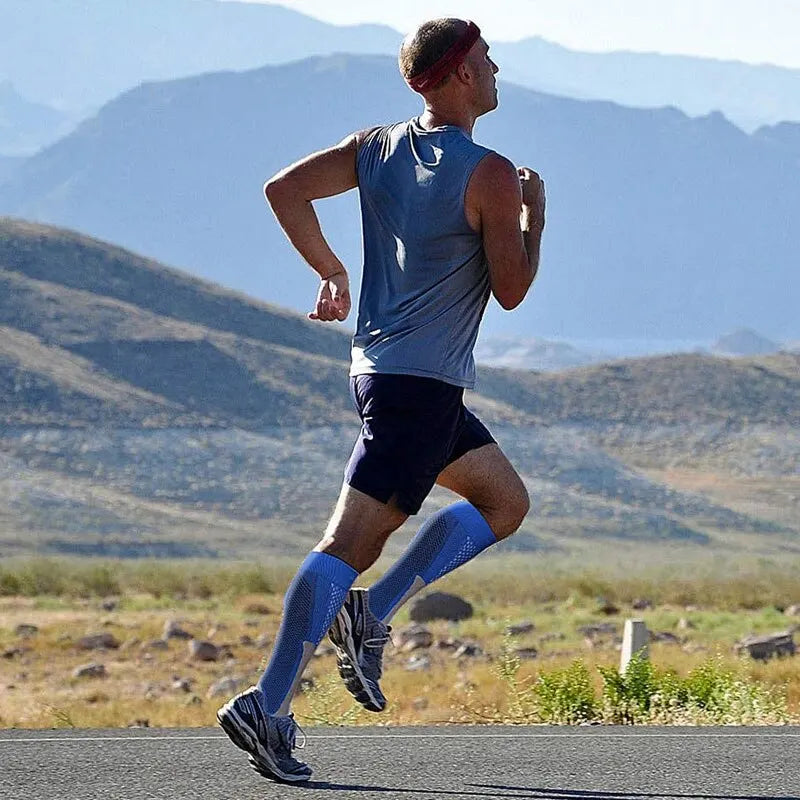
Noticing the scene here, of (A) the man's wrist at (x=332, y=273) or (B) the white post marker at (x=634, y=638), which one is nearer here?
(A) the man's wrist at (x=332, y=273)

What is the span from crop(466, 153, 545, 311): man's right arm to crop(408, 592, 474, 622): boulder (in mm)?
22710

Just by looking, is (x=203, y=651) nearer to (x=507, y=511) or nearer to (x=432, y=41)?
(x=507, y=511)

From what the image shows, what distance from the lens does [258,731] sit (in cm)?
456

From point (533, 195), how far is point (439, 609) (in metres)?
23.2

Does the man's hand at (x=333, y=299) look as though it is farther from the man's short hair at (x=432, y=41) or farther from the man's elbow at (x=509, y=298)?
the man's short hair at (x=432, y=41)

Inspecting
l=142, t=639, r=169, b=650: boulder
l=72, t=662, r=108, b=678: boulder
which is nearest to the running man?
l=72, t=662, r=108, b=678: boulder

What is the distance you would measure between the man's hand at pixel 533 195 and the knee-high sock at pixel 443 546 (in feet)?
2.80

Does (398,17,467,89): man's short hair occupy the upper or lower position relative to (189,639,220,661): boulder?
upper

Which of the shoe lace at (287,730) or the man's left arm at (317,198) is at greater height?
the man's left arm at (317,198)

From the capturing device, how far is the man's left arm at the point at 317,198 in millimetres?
4895

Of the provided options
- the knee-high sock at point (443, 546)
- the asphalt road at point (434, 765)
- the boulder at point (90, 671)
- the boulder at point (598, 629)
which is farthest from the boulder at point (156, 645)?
the knee-high sock at point (443, 546)

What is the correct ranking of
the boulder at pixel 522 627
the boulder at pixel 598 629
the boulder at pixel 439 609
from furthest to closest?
the boulder at pixel 439 609 < the boulder at pixel 522 627 < the boulder at pixel 598 629

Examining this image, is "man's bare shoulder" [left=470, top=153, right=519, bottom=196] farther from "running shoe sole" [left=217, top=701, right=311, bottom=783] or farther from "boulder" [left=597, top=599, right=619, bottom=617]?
"boulder" [left=597, top=599, right=619, bottom=617]

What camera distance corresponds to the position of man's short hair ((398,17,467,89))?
473 cm
